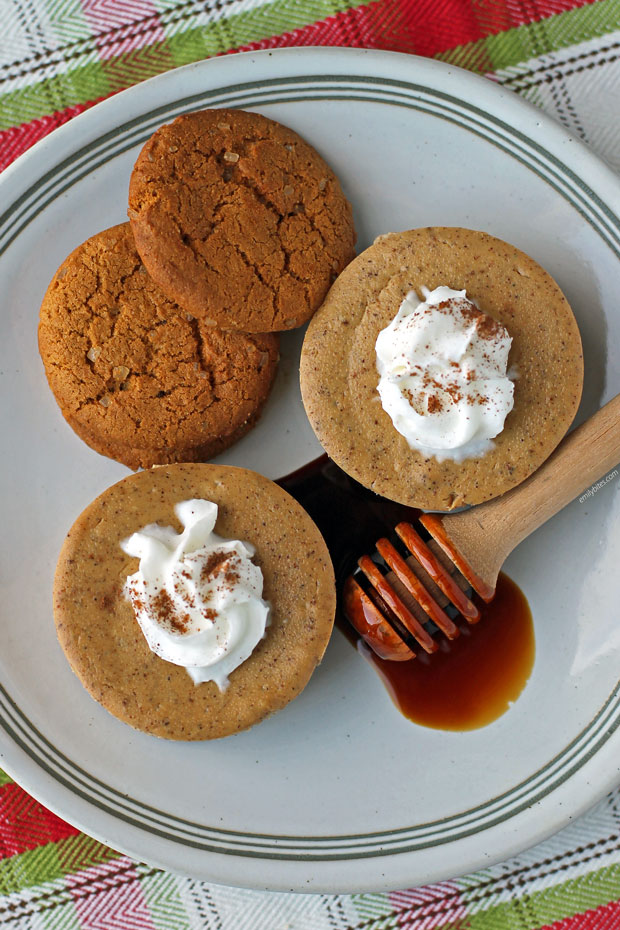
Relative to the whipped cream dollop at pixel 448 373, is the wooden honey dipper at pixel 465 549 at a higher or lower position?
lower

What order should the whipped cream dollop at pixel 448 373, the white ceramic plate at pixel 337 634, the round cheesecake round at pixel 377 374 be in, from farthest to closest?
the white ceramic plate at pixel 337 634, the round cheesecake round at pixel 377 374, the whipped cream dollop at pixel 448 373

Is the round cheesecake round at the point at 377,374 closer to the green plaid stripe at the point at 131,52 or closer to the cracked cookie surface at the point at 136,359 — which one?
the cracked cookie surface at the point at 136,359

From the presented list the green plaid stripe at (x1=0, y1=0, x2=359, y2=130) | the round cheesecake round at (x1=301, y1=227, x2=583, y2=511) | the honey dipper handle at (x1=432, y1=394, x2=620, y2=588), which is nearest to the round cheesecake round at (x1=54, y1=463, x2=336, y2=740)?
the round cheesecake round at (x1=301, y1=227, x2=583, y2=511)

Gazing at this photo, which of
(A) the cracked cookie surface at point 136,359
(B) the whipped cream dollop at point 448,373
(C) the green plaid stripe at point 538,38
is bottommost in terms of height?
(B) the whipped cream dollop at point 448,373

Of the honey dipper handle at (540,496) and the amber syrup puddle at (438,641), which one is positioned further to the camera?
the amber syrup puddle at (438,641)

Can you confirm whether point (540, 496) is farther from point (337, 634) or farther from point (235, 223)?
point (235, 223)

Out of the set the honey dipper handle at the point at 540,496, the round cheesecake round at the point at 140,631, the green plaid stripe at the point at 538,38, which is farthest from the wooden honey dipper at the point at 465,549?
the green plaid stripe at the point at 538,38

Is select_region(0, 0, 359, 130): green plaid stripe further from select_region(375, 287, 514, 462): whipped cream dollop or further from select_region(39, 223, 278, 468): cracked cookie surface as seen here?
select_region(375, 287, 514, 462): whipped cream dollop
